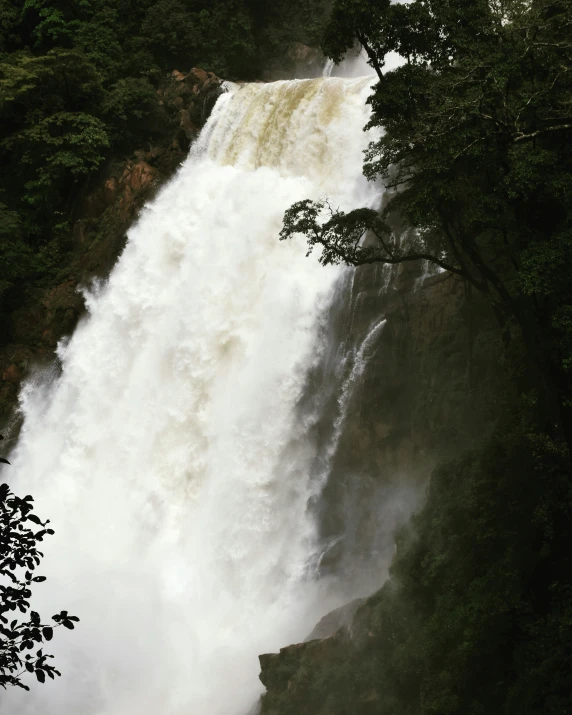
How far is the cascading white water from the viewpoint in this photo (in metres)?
15.4

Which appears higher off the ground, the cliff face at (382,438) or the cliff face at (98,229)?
the cliff face at (98,229)

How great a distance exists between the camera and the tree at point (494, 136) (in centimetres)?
915

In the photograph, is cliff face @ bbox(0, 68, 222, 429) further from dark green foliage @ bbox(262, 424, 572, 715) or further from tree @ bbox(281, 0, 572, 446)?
dark green foliage @ bbox(262, 424, 572, 715)

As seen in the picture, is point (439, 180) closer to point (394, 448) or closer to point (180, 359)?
point (394, 448)

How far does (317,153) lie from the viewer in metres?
20.5

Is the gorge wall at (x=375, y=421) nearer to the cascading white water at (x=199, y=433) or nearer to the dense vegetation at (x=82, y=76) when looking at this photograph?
the cascading white water at (x=199, y=433)

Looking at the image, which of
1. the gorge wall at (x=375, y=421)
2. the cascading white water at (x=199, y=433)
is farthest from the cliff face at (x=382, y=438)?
the cascading white water at (x=199, y=433)

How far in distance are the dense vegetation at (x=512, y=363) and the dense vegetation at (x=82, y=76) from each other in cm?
1720

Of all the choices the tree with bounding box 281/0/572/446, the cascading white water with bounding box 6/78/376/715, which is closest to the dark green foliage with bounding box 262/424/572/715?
the tree with bounding box 281/0/572/446

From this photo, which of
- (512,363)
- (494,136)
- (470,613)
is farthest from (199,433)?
(494,136)

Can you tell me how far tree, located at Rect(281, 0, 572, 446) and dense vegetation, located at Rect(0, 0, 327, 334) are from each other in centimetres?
1721

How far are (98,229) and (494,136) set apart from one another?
62.0 ft

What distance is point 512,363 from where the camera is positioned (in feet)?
38.2

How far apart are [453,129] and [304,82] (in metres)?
13.5
